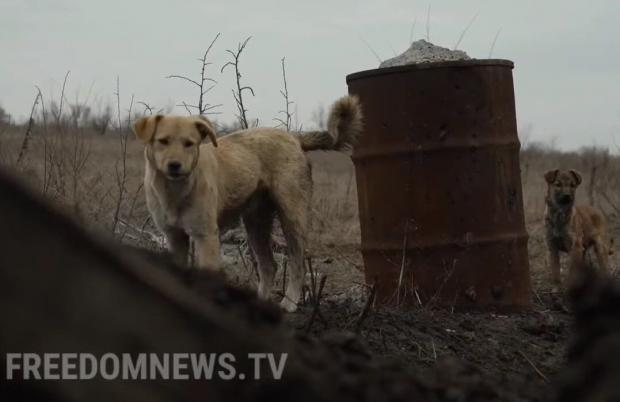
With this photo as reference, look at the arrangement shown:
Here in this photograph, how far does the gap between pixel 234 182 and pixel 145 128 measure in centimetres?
114

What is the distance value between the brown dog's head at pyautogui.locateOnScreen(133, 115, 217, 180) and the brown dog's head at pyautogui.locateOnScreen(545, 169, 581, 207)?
656 centimetres

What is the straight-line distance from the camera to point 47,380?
4.68 ft

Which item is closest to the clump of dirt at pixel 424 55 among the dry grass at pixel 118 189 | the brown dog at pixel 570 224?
the dry grass at pixel 118 189

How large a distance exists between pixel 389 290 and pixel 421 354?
236cm

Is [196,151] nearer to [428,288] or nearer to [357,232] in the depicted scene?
[428,288]

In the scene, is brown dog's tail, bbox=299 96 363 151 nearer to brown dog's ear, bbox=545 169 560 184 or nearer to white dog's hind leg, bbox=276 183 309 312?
white dog's hind leg, bbox=276 183 309 312

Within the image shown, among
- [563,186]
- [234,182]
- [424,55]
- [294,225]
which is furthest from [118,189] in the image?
[424,55]

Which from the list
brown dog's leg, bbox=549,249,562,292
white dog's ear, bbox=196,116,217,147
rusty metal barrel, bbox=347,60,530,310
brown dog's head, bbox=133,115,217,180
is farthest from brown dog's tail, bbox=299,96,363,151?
brown dog's leg, bbox=549,249,562,292

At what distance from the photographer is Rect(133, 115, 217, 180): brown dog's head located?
285 inches

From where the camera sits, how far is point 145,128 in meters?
7.29

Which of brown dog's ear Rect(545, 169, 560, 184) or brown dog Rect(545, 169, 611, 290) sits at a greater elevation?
brown dog's ear Rect(545, 169, 560, 184)

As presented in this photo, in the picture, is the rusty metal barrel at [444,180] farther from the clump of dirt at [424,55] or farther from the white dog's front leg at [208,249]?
the white dog's front leg at [208,249]

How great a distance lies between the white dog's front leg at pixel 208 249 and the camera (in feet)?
24.6

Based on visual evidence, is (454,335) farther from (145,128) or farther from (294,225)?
(145,128)
